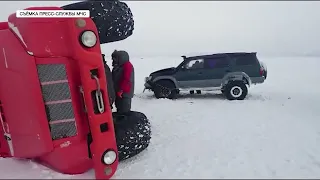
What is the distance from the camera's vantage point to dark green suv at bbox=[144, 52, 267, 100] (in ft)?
37.8

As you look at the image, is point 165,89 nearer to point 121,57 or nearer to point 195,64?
point 195,64

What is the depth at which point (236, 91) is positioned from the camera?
11.4m

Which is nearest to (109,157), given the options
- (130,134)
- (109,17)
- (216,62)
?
(130,134)

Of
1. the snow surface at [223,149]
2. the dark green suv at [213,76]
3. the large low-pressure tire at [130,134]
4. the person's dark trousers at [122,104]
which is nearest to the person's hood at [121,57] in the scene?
the person's dark trousers at [122,104]

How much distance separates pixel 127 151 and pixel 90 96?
1144 millimetres

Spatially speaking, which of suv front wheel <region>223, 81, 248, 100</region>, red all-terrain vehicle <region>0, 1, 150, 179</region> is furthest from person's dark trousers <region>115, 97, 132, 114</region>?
suv front wheel <region>223, 81, 248, 100</region>

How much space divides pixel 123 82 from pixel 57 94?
5.94ft

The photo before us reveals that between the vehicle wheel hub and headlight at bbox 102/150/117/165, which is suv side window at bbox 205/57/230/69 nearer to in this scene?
the vehicle wheel hub

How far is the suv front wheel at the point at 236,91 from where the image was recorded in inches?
447

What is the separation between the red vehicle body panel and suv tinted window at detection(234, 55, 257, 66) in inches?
362

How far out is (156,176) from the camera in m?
3.67

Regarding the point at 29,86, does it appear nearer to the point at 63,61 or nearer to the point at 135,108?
the point at 63,61

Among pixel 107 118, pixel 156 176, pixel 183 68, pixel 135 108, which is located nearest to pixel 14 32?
pixel 107 118

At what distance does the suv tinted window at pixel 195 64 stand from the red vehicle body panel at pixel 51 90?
9185mm
